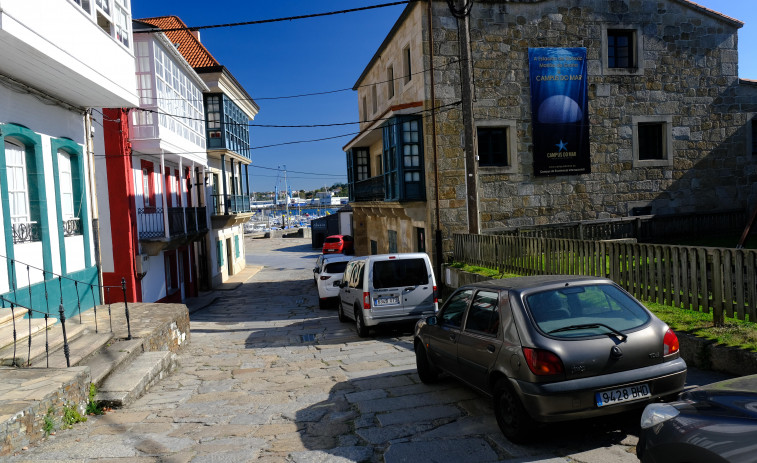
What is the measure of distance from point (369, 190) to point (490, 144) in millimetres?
6532

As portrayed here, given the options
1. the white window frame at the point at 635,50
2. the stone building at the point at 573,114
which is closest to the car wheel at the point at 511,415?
the stone building at the point at 573,114

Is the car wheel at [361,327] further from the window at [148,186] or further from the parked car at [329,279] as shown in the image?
the window at [148,186]

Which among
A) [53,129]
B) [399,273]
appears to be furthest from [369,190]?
[53,129]

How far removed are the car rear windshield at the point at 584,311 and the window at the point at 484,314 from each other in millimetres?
452

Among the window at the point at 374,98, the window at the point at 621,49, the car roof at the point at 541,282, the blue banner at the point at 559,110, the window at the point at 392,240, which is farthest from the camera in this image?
the window at the point at 374,98

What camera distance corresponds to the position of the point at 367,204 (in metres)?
23.9

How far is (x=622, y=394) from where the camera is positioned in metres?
4.63

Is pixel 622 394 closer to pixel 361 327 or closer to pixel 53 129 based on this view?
pixel 361 327

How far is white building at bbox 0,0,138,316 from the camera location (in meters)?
8.52

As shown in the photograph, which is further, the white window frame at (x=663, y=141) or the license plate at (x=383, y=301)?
the white window frame at (x=663, y=141)

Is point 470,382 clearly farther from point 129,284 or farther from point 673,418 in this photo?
point 129,284

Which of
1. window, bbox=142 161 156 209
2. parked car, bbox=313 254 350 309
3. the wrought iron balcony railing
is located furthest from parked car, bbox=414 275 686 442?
window, bbox=142 161 156 209

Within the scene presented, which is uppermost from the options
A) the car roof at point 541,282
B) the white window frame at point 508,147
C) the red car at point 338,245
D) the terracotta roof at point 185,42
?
the terracotta roof at point 185,42

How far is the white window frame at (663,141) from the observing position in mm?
18828
